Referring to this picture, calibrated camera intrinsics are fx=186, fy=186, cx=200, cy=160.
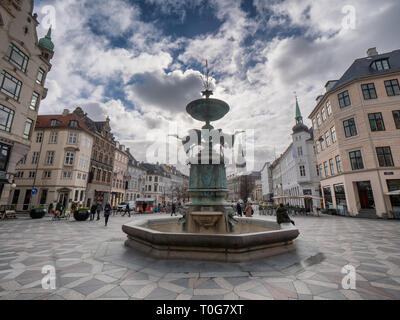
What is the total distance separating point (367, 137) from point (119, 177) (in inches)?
1767

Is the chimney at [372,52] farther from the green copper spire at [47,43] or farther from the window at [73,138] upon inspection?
the window at [73,138]

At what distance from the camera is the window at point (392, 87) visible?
2002 cm

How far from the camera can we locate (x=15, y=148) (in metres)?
18.6

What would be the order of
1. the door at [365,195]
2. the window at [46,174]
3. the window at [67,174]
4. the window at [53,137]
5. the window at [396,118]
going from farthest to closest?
the window at [53,137], the window at [67,174], the window at [46,174], the door at [365,195], the window at [396,118]

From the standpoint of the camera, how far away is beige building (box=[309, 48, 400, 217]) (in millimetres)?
18938

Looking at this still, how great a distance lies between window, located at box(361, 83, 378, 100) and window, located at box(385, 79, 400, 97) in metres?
1.21

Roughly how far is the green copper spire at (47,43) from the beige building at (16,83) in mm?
7141

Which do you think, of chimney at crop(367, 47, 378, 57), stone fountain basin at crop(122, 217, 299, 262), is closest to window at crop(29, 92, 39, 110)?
stone fountain basin at crop(122, 217, 299, 262)

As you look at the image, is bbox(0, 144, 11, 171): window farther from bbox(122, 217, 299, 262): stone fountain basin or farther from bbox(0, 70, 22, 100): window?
bbox(122, 217, 299, 262): stone fountain basin

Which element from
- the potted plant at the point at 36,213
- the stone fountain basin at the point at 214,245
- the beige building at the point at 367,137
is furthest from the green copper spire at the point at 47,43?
the beige building at the point at 367,137

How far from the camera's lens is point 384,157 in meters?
19.3

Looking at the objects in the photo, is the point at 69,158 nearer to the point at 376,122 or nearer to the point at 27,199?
the point at 27,199

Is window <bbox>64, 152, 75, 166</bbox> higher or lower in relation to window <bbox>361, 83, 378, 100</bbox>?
lower
